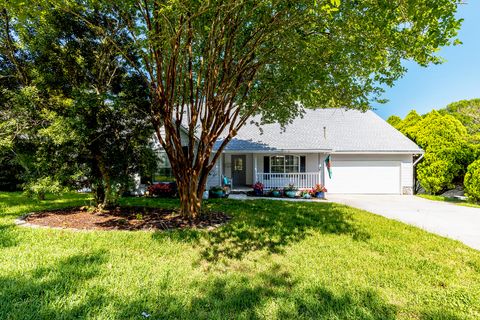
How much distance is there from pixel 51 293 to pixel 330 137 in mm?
15487

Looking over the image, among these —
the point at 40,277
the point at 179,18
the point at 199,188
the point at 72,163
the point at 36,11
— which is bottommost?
the point at 40,277

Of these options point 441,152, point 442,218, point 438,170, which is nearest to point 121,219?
point 442,218

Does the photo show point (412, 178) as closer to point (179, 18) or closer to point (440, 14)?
point (440, 14)

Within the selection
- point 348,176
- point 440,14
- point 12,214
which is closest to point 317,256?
point 440,14

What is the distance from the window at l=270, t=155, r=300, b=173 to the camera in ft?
48.5

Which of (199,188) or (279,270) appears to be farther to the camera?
(199,188)

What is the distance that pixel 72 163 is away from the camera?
6.37 m

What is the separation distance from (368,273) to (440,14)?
4.00 m

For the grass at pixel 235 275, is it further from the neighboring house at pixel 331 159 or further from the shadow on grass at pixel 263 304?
the neighboring house at pixel 331 159

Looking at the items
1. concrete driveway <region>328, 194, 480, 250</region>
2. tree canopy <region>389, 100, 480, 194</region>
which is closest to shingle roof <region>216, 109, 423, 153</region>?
tree canopy <region>389, 100, 480, 194</region>

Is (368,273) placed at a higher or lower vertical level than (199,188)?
lower

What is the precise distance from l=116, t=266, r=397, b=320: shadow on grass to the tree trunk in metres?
3.41

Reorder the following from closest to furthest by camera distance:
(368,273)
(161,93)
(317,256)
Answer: (368,273) → (317,256) → (161,93)

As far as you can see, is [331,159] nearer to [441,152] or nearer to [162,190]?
[441,152]
